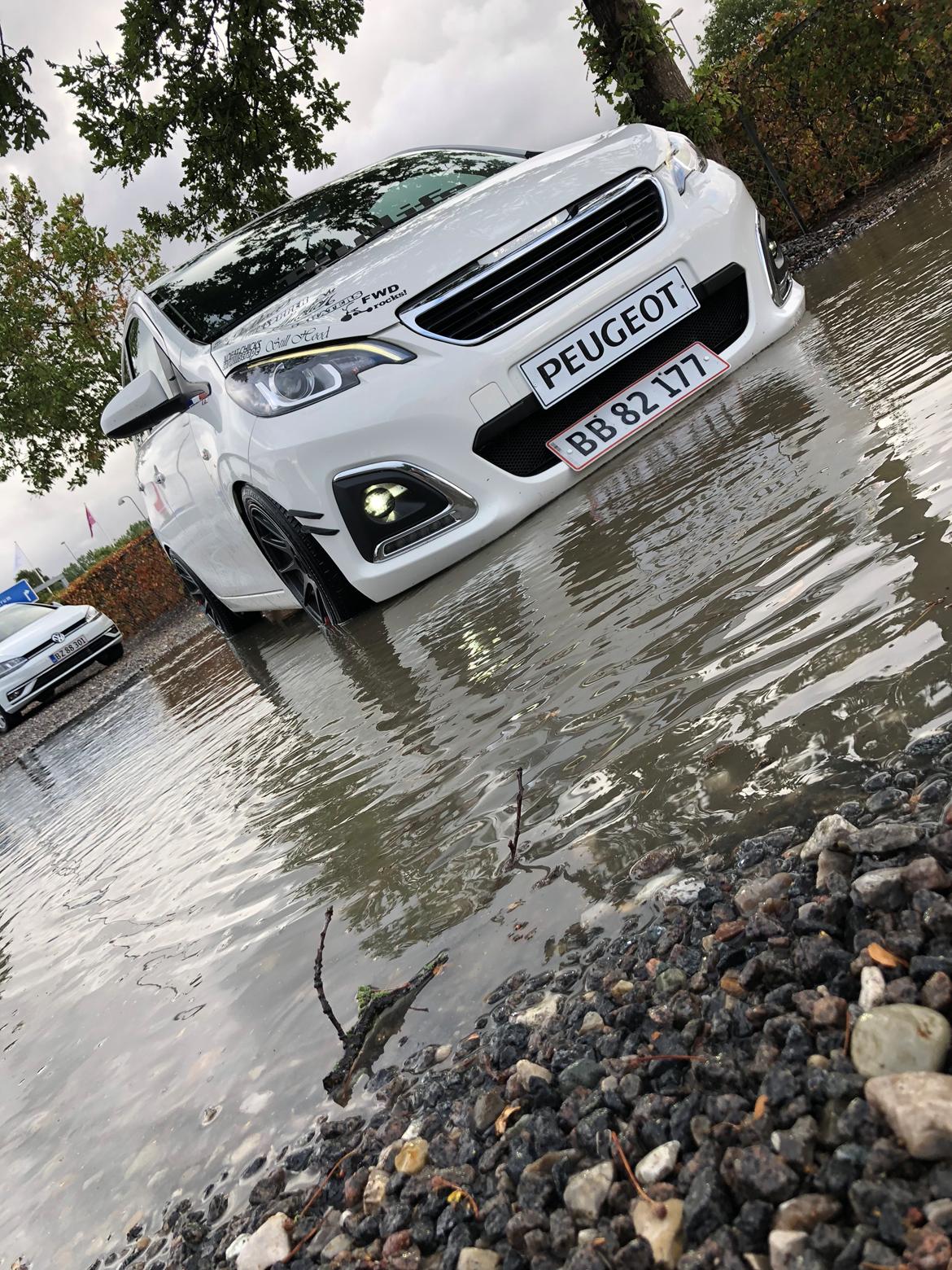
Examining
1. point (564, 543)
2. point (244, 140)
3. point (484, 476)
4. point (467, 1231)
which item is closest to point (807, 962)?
point (467, 1231)

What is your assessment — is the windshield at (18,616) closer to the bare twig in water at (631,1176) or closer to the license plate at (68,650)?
the license plate at (68,650)

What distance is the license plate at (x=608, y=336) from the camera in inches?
152

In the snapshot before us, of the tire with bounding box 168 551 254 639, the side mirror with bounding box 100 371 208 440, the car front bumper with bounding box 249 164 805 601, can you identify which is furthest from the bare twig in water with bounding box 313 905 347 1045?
the tire with bounding box 168 551 254 639

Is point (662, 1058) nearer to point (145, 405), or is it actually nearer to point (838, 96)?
point (145, 405)

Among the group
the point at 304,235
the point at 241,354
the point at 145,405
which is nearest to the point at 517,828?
the point at 241,354

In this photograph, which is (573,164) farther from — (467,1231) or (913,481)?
(467,1231)

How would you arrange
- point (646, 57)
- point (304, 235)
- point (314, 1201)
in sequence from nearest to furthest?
point (314, 1201), point (304, 235), point (646, 57)

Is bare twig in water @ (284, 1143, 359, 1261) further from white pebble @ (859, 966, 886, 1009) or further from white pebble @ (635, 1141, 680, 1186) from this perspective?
white pebble @ (859, 966, 886, 1009)

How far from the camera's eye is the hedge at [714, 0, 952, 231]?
1073 cm

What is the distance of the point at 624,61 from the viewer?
960cm

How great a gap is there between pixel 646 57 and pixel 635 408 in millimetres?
7163

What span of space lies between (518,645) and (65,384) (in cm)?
2016

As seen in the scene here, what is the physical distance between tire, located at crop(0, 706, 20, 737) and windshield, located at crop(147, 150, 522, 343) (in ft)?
25.8

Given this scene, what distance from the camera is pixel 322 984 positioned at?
176 centimetres
